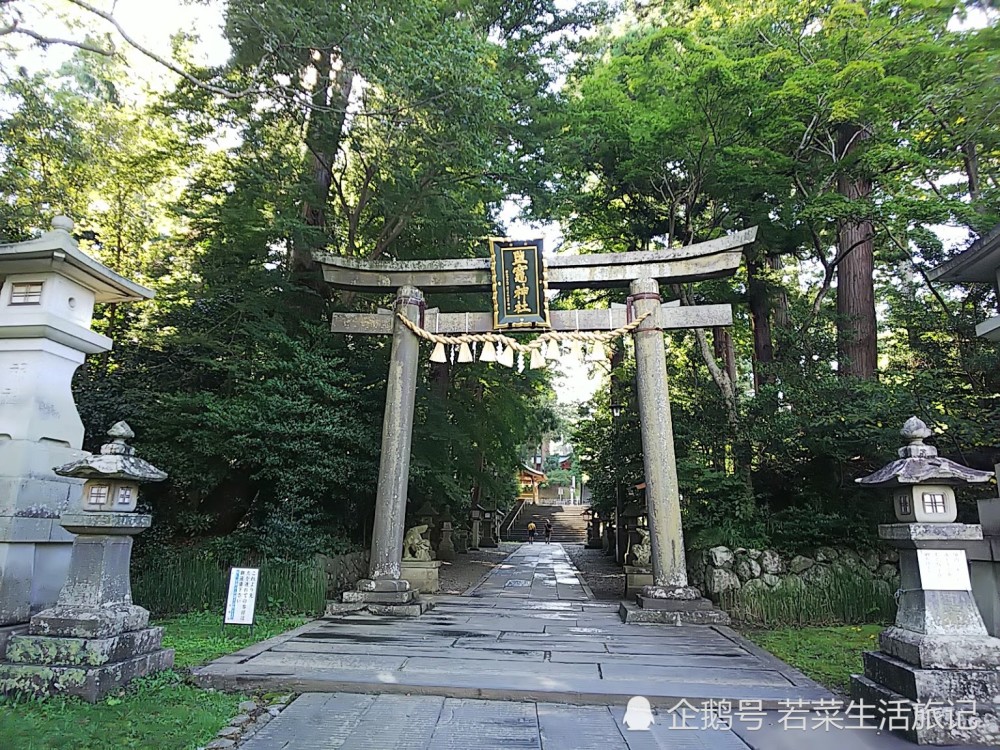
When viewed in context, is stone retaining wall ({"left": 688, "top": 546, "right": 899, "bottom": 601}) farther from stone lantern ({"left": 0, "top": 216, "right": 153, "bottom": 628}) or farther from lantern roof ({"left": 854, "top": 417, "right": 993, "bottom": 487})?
stone lantern ({"left": 0, "top": 216, "right": 153, "bottom": 628})

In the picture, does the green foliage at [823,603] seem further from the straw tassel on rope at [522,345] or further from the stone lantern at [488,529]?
the stone lantern at [488,529]

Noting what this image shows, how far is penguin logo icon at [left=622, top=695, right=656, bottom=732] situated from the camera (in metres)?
4.33

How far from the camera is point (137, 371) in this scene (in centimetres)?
1106

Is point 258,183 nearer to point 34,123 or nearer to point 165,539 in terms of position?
point 34,123

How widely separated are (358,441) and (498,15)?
9.83 m

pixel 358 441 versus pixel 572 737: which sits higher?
pixel 358 441

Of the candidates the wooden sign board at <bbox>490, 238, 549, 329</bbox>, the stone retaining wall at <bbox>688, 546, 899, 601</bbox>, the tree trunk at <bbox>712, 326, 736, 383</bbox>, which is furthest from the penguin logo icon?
the tree trunk at <bbox>712, 326, 736, 383</bbox>

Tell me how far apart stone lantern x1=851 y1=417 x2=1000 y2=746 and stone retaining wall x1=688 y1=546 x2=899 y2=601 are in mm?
4649

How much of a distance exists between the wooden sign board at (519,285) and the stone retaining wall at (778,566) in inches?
193

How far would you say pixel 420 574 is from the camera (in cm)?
1105

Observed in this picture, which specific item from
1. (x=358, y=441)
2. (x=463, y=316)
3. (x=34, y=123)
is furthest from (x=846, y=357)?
(x=34, y=123)

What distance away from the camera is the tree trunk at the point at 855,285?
11586mm

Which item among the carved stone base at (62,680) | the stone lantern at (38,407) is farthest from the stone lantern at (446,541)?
the carved stone base at (62,680)

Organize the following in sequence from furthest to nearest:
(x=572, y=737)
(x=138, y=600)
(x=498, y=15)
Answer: (x=498, y=15)
(x=138, y=600)
(x=572, y=737)
